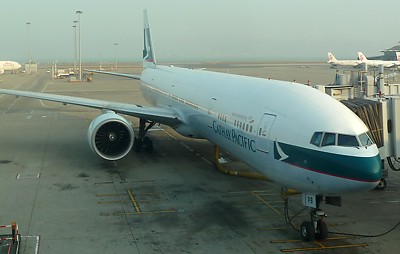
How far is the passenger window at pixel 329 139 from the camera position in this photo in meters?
11.1

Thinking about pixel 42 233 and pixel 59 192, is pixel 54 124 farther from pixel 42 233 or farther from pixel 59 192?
pixel 42 233

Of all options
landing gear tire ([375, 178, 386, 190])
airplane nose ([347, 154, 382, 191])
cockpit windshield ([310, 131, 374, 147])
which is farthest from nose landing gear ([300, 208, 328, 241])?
landing gear tire ([375, 178, 386, 190])

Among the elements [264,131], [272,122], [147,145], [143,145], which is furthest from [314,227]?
[143,145]

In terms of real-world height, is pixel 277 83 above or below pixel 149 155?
above

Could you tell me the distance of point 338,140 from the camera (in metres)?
11.1

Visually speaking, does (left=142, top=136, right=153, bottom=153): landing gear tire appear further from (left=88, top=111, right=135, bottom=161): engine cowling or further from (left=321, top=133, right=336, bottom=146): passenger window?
(left=321, top=133, right=336, bottom=146): passenger window

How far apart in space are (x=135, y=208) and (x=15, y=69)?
13023cm

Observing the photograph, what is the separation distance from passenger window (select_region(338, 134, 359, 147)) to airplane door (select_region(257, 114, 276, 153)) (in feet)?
7.14

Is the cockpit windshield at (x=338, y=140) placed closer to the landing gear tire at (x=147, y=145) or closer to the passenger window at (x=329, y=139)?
the passenger window at (x=329, y=139)

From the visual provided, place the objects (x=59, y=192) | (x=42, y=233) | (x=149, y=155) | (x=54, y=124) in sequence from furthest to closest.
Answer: (x=54, y=124) < (x=149, y=155) < (x=59, y=192) < (x=42, y=233)

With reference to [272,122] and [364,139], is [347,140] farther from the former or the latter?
[272,122]

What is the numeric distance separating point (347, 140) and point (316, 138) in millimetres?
716

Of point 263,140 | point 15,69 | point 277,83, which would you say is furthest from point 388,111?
point 15,69

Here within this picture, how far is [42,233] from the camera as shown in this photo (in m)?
12.8
